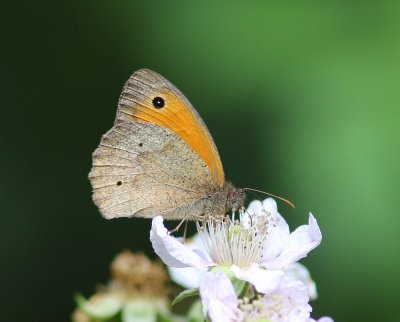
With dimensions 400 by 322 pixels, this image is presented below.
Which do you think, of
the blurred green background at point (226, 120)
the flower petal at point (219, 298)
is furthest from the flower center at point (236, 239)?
the blurred green background at point (226, 120)

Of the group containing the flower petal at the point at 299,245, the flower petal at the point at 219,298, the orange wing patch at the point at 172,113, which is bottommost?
the flower petal at the point at 219,298

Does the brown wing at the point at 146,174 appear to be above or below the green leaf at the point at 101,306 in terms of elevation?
above

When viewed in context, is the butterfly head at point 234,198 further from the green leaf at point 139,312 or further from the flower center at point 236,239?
the green leaf at point 139,312

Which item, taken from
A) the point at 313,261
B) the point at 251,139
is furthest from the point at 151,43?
the point at 313,261

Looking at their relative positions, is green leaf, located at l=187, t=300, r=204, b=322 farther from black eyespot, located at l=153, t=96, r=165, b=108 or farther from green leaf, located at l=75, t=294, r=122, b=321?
black eyespot, located at l=153, t=96, r=165, b=108

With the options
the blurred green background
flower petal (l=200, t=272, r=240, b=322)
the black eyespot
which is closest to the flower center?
flower petal (l=200, t=272, r=240, b=322)

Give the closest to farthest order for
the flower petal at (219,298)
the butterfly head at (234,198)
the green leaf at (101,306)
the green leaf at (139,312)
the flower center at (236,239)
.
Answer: the flower petal at (219,298) < the flower center at (236,239) < the butterfly head at (234,198) < the green leaf at (101,306) < the green leaf at (139,312)

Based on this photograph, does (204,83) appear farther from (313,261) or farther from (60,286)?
(60,286)
